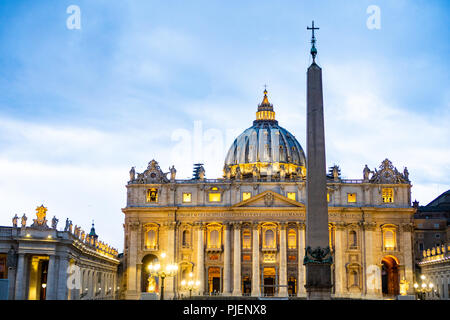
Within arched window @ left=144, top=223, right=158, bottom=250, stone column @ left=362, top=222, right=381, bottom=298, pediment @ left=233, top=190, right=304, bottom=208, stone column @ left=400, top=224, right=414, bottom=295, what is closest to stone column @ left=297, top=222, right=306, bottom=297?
pediment @ left=233, top=190, right=304, bottom=208

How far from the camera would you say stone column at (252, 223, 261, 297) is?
91.2m

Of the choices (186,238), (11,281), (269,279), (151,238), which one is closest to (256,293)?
(269,279)

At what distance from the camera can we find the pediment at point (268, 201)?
305 ft

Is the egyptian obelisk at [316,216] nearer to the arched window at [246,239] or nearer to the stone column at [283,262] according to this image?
the stone column at [283,262]

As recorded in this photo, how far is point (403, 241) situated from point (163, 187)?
34.8m

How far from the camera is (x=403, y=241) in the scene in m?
92.4

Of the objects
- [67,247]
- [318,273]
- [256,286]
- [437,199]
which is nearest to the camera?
[318,273]

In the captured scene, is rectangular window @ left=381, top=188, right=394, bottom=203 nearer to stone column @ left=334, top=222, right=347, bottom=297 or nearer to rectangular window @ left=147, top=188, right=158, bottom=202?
stone column @ left=334, top=222, right=347, bottom=297

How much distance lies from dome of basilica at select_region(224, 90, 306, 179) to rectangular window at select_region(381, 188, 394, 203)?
1893 centimetres

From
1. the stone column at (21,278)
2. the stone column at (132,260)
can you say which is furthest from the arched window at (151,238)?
the stone column at (21,278)

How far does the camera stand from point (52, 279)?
54062mm

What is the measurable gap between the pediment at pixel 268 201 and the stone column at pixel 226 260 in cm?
396
